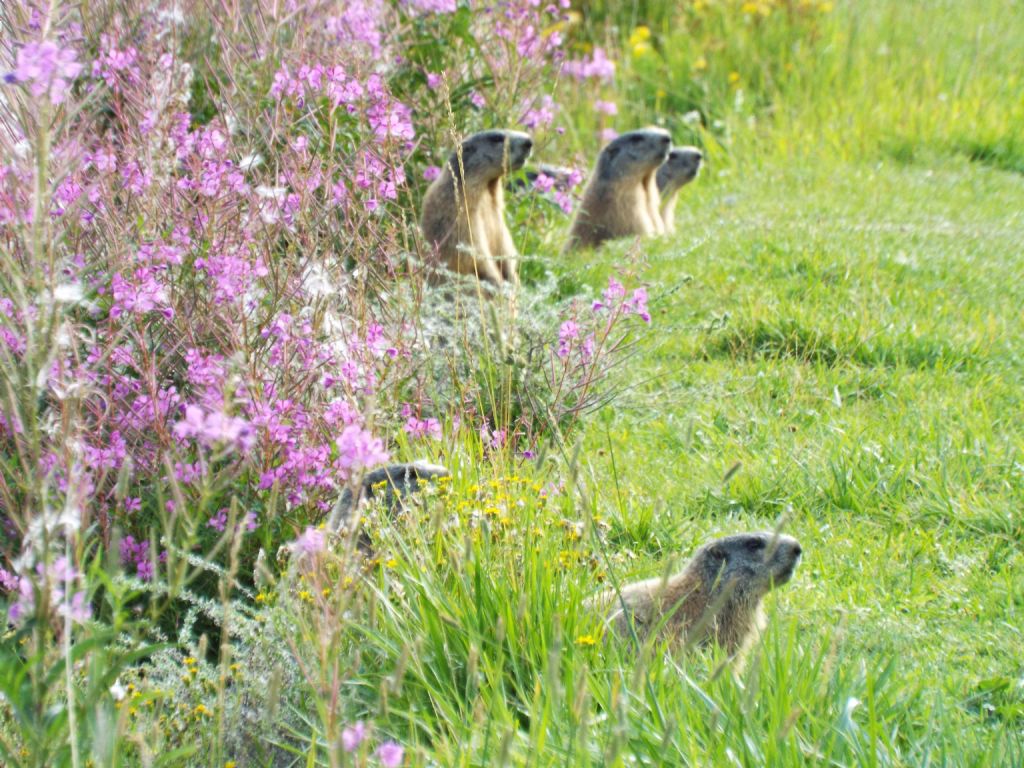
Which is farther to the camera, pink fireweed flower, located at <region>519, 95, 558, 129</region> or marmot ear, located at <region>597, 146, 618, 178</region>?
marmot ear, located at <region>597, 146, 618, 178</region>

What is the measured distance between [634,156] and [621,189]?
10.4 inches

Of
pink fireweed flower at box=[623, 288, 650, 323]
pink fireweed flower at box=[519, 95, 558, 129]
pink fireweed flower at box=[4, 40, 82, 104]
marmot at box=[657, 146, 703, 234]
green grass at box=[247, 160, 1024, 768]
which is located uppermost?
pink fireweed flower at box=[4, 40, 82, 104]

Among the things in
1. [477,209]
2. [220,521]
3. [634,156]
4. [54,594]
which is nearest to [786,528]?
[220,521]

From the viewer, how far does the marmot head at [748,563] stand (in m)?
3.73

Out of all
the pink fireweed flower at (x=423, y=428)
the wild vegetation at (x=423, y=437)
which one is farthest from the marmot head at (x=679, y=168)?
the pink fireweed flower at (x=423, y=428)

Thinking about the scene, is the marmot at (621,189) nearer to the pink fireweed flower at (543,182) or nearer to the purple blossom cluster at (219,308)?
the pink fireweed flower at (543,182)

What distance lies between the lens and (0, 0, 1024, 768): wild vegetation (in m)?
2.47

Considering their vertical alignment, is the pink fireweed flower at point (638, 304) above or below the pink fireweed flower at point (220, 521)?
above

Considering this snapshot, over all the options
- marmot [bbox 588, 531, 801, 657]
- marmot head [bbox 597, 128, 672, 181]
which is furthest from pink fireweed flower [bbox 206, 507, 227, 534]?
marmot head [bbox 597, 128, 672, 181]

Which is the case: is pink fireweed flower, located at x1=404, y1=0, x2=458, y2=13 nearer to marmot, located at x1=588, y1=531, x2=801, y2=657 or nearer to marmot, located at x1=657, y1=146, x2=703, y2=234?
marmot, located at x1=657, y1=146, x2=703, y2=234

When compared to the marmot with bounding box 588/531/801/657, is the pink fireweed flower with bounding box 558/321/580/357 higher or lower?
higher

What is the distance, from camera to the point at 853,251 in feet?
23.7

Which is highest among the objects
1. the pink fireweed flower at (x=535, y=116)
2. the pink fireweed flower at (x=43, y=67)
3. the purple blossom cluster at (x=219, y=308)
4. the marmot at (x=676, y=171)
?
the pink fireweed flower at (x=43, y=67)

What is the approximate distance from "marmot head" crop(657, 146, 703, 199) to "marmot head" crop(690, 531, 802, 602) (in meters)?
6.05
